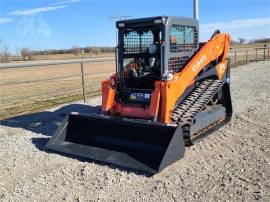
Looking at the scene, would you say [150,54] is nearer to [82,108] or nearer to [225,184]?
[225,184]

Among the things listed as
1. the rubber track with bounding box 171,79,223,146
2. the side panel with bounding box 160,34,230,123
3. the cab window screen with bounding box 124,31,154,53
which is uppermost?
the cab window screen with bounding box 124,31,154,53

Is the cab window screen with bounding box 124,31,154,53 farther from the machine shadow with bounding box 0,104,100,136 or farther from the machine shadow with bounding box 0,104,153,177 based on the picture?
the machine shadow with bounding box 0,104,100,136

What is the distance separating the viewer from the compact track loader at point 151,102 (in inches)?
227

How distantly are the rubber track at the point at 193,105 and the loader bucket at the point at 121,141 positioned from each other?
514mm

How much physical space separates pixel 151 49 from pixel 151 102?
1044 millimetres

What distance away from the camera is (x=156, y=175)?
5.13 m

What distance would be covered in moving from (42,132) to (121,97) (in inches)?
83.1

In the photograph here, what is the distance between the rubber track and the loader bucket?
0.51 metres

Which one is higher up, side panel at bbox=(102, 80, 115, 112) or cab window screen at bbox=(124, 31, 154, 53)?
cab window screen at bbox=(124, 31, 154, 53)

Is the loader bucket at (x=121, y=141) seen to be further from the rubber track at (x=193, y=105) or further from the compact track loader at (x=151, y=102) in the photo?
the rubber track at (x=193, y=105)

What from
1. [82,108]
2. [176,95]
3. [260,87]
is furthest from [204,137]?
[260,87]

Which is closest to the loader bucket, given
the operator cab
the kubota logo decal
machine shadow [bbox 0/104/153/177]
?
machine shadow [bbox 0/104/153/177]

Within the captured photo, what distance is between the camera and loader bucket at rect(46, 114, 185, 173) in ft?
17.7

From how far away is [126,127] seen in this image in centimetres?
612
